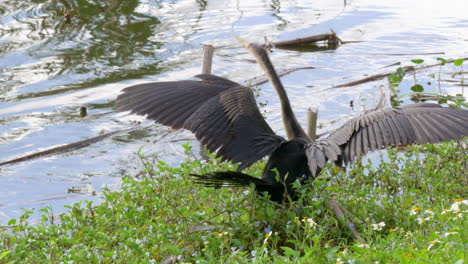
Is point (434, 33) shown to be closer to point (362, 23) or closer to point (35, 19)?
point (362, 23)

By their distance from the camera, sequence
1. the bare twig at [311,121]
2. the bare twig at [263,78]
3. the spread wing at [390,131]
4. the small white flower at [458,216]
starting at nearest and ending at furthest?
the small white flower at [458,216]
the spread wing at [390,131]
the bare twig at [311,121]
the bare twig at [263,78]

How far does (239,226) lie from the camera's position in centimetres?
464

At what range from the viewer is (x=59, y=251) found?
15.4 ft

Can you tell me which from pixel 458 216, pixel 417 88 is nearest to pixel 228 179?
pixel 458 216

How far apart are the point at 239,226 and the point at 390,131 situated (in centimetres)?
109

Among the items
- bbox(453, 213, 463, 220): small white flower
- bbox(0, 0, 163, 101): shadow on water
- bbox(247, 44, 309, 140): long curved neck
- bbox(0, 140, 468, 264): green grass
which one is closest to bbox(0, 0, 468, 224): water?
bbox(0, 0, 163, 101): shadow on water

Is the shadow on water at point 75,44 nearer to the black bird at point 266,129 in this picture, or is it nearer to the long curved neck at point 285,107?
the long curved neck at point 285,107

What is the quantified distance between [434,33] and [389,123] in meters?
5.91

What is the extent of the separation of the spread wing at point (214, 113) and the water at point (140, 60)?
149cm

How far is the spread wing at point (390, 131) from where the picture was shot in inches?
172

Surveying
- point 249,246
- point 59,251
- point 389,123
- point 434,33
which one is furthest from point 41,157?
point 434,33

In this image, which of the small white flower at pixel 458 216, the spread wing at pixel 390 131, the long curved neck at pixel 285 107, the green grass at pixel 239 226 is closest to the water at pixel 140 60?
the green grass at pixel 239 226

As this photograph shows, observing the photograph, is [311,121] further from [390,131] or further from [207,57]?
[390,131]

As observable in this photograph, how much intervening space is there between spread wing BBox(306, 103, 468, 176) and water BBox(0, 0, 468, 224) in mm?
2586
